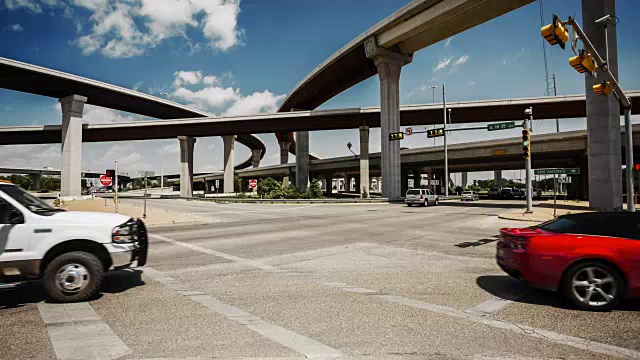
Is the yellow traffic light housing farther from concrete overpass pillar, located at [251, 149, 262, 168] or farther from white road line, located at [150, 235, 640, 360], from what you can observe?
concrete overpass pillar, located at [251, 149, 262, 168]

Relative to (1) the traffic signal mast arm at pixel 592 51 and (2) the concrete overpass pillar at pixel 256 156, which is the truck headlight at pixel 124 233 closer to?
(1) the traffic signal mast arm at pixel 592 51

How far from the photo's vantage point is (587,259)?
17.2 ft

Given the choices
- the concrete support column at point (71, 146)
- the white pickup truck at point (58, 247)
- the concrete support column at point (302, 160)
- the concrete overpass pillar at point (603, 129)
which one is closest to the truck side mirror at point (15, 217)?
the white pickup truck at point (58, 247)

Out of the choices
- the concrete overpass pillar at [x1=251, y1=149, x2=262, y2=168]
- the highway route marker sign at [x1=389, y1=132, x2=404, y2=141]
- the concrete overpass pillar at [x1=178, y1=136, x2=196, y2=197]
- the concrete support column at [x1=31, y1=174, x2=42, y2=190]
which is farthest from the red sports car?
the concrete support column at [x1=31, y1=174, x2=42, y2=190]

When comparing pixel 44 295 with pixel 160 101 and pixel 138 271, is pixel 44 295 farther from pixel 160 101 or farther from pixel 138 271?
pixel 160 101

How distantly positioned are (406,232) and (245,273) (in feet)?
28.6

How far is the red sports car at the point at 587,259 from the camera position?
5082mm

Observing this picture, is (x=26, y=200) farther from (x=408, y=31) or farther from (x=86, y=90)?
(x=86, y=90)

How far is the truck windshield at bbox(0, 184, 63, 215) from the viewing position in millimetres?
5730

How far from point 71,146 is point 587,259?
69.3 metres

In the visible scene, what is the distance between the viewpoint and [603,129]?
884 inches

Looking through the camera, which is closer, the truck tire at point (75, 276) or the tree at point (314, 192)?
the truck tire at point (75, 276)

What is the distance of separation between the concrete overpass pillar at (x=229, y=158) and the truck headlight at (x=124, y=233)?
71.5m

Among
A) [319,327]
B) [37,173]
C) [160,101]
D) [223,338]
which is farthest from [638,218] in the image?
[37,173]
